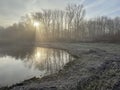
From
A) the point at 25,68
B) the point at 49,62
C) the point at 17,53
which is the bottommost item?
the point at 25,68

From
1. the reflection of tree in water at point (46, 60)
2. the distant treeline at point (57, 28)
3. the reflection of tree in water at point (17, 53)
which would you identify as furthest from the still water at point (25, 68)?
the distant treeline at point (57, 28)

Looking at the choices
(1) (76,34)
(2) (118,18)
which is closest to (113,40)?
(1) (76,34)

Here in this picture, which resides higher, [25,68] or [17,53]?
[17,53]

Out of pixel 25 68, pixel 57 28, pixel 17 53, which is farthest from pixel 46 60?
pixel 57 28

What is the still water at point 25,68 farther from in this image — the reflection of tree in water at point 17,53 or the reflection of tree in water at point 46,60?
the reflection of tree in water at point 17,53

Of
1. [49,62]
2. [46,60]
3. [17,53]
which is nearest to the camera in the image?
[49,62]

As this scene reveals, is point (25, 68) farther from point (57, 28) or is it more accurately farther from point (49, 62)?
point (57, 28)

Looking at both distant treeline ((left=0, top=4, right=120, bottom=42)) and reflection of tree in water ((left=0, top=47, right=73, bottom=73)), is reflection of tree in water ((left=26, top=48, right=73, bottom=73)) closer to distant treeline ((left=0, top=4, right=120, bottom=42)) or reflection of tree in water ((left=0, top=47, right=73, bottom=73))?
reflection of tree in water ((left=0, top=47, right=73, bottom=73))

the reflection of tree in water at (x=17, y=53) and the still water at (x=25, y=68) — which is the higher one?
the reflection of tree in water at (x=17, y=53)

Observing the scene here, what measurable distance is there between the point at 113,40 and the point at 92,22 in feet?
160

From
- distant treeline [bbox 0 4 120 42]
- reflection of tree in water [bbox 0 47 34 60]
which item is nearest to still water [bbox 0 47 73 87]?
reflection of tree in water [bbox 0 47 34 60]

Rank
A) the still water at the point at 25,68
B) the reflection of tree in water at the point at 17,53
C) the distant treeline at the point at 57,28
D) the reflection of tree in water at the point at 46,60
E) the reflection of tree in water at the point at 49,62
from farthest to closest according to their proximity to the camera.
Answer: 1. the distant treeline at the point at 57,28
2. the reflection of tree in water at the point at 17,53
3. the reflection of tree in water at the point at 46,60
4. the reflection of tree in water at the point at 49,62
5. the still water at the point at 25,68

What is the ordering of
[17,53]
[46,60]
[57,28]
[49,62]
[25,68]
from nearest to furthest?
[25,68]
[49,62]
[46,60]
[17,53]
[57,28]

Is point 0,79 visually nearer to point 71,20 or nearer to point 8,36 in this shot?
point 71,20
